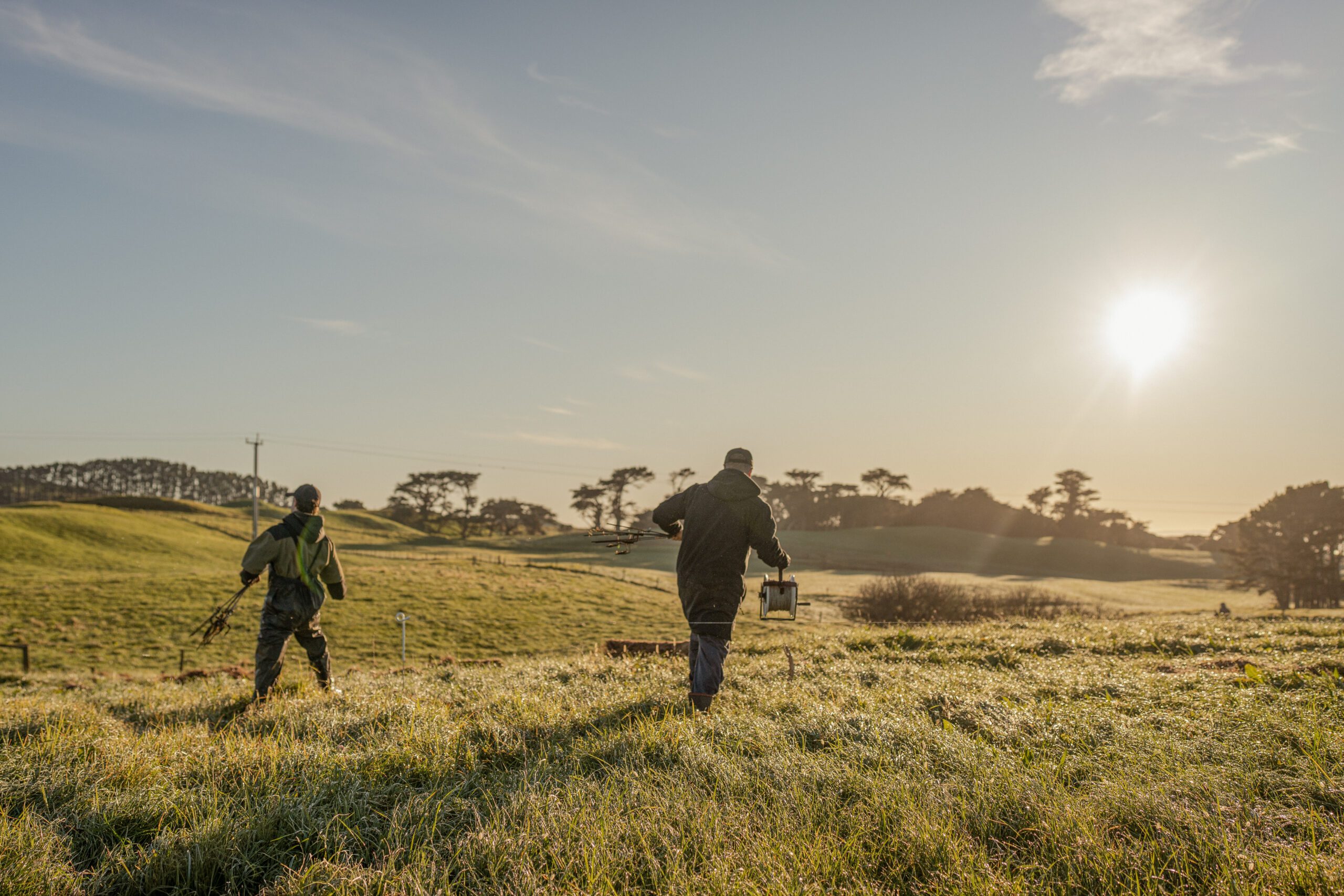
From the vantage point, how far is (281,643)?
27.8ft

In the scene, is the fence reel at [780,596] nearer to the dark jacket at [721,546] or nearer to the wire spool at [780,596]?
the wire spool at [780,596]

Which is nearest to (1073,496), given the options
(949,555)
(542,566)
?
(949,555)

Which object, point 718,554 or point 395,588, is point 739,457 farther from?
point 395,588

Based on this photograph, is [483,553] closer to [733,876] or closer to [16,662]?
[16,662]

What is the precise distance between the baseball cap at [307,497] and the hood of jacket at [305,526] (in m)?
0.09

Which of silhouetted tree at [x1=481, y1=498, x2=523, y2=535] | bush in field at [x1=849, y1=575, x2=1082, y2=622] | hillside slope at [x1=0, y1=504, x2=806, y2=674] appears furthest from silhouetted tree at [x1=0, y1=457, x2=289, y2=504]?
bush in field at [x1=849, y1=575, x2=1082, y2=622]

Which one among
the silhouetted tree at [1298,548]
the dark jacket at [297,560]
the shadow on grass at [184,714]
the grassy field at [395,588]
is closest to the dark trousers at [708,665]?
the shadow on grass at [184,714]

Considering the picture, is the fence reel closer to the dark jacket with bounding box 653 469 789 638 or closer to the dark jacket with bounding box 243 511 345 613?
the dark jacket with bounding box 653 469 789 638

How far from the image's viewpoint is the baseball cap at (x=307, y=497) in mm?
8945

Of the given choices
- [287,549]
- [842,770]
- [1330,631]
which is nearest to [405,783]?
[842,770]

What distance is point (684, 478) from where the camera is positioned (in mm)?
79438

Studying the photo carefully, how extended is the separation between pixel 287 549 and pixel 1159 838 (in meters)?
8.71

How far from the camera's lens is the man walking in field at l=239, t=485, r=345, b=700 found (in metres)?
8.45

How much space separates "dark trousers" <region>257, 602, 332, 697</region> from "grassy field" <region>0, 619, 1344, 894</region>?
1050 mm
